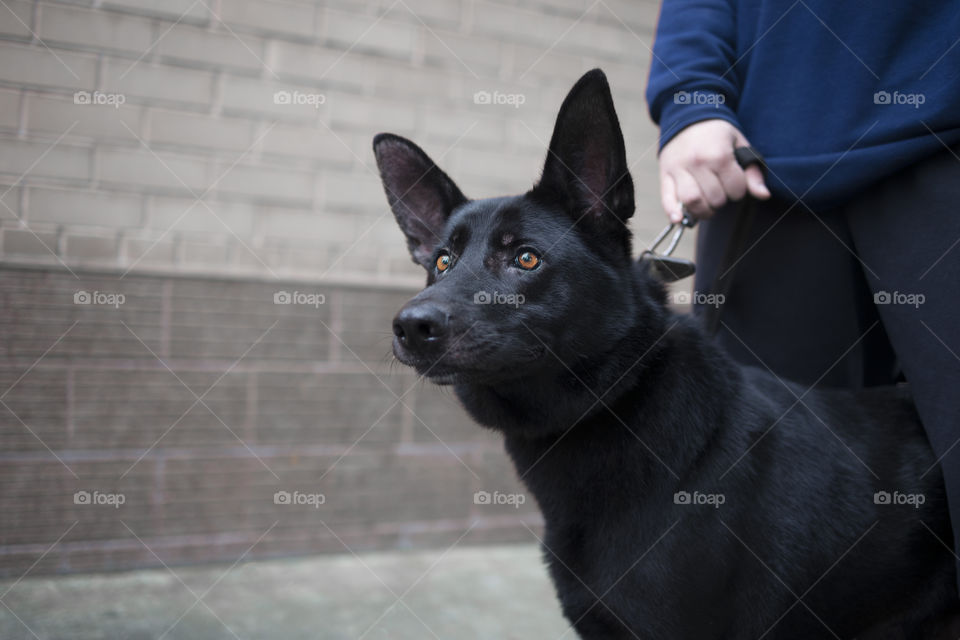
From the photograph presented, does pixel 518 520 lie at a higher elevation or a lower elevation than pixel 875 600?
lower

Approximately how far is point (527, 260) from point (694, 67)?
2.11 feet

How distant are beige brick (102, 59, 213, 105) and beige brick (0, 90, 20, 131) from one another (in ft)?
1.05

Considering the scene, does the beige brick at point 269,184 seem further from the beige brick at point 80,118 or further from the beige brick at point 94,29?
the beige brick at point 94,29

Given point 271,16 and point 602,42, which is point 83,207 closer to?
point 271,16

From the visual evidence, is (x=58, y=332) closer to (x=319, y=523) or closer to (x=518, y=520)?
(x=319, y=523)

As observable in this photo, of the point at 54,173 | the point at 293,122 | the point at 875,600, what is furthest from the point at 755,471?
the point at 54,173

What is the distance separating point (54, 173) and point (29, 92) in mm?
314

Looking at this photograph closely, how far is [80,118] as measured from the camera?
289cm

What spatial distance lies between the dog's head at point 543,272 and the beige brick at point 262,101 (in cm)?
154

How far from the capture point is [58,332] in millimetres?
2891

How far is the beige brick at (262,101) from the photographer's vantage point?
3.14 meters

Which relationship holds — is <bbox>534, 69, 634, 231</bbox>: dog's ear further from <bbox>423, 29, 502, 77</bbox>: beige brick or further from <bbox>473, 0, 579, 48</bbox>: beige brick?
<bbox>473, 0, 579, 48</bbox>: beige brick

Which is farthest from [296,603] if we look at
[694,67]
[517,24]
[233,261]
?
[517,24]

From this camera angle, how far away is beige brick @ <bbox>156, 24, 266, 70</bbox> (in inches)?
119
